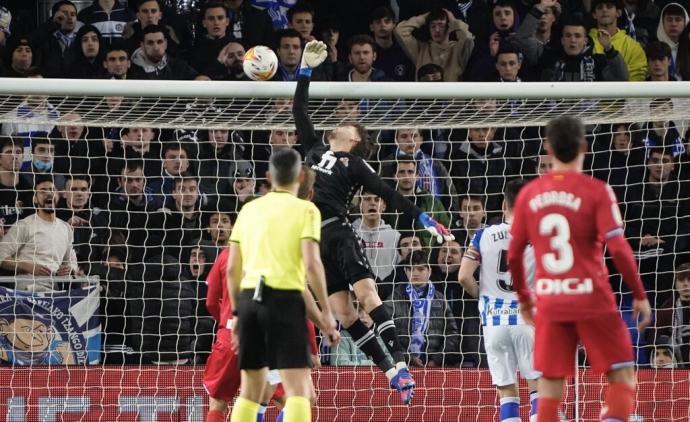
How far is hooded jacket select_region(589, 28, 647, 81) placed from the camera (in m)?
14.9

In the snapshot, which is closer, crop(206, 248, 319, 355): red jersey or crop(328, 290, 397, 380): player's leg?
crop(206, 248, 319, 355): red jersey

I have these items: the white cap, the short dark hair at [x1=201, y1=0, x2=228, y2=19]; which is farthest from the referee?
the white cap

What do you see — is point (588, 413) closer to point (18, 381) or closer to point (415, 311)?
point (415, 311)

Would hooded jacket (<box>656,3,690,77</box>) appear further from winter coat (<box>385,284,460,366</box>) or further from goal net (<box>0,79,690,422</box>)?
winter coat (<box>385,284,460,366</box>)

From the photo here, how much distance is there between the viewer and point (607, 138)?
1395cm

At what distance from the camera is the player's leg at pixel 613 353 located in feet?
25.7

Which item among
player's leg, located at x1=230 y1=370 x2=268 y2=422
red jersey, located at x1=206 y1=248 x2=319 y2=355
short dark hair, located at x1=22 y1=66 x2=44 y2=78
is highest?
short dark hair, located at x1=22 y1=66 x2=44 y2=78

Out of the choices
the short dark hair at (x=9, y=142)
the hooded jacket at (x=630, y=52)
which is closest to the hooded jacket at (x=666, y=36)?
the hooded jacket at (x=630, y=52)

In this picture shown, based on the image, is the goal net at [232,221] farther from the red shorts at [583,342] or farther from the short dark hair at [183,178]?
the red shorts at [583,342]

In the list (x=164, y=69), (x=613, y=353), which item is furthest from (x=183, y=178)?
(x=613, y=353)

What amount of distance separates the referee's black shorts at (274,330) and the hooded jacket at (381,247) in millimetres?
4677

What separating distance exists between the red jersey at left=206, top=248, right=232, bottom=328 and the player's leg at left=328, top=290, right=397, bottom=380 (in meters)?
1.40

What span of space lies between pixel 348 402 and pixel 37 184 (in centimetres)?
345

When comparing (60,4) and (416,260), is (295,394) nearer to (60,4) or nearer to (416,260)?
(416,260)
